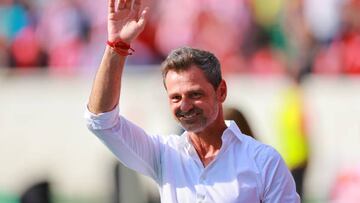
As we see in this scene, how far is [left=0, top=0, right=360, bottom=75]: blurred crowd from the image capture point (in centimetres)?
1337

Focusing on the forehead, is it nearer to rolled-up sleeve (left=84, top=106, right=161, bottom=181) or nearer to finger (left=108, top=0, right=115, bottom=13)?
rolled-up sleeve (left=84, top=106, right=161, bottom=181)

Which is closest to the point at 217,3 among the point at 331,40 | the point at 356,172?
the point at 331,40

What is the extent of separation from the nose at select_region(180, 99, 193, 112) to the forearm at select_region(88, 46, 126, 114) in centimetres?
25

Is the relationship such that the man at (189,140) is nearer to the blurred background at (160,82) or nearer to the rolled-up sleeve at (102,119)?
Answer: the rolled-up sleeve at (102,119)

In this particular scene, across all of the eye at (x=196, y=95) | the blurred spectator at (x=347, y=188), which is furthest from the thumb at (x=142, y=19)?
the blurred spectator at (x=347, y=188)

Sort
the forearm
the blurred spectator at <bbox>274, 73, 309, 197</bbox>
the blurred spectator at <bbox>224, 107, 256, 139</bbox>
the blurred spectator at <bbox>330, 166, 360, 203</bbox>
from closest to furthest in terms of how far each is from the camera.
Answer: the forearm, the blurred spectator at <bbox>224, 107, 256, 139</bbox>, the blurred spectator at <bbox>330, 166, 360, 203</bbox>, the blurred spectator at <bbox>274, 73, 309, 197</bbox>

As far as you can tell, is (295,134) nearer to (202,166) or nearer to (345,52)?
(345,52)

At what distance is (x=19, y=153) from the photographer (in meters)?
14.1

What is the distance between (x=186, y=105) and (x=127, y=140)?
0.30 meters

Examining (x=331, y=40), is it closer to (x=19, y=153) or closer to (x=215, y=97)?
(x=19, y=153)

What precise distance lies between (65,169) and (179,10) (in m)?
2.14

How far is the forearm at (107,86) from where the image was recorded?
196 inches

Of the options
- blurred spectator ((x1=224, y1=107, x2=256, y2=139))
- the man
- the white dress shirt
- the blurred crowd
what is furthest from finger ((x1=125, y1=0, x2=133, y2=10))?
the blurred crowd

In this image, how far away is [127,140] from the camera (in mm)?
5133
